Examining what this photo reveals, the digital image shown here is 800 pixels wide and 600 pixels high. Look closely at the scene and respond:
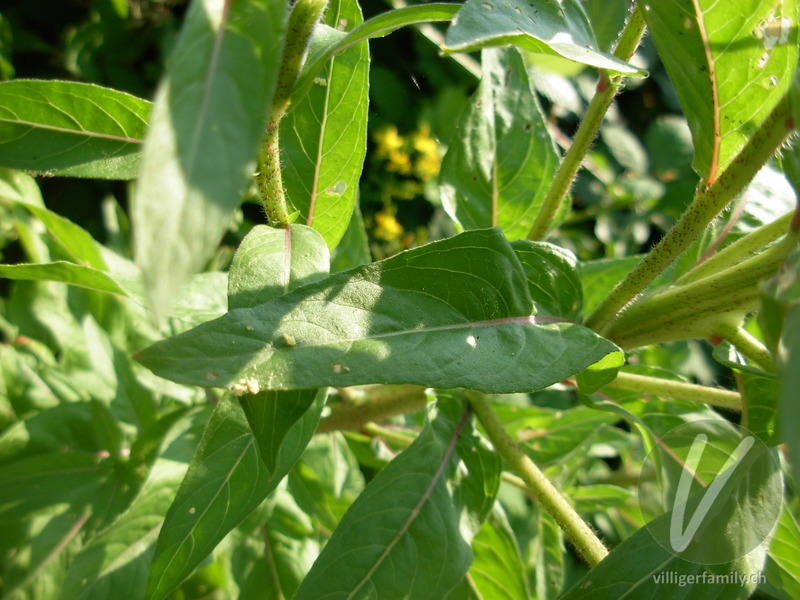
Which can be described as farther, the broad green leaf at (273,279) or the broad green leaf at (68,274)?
the broad green leaf at (68,274)

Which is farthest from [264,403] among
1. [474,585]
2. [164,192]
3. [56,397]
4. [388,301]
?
[56,397]

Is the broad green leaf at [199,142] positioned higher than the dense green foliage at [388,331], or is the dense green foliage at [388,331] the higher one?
the broad green leaf at [199,142]

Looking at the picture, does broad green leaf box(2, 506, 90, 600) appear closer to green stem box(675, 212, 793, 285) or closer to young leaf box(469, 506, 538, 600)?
young leaf box(469, 506, 538, 600)

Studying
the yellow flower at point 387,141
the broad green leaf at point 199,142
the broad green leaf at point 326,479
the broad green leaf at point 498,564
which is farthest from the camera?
the yellow flower at point 387,141

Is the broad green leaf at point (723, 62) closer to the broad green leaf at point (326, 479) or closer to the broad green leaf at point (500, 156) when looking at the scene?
the broad green leaf at point (500, 156)

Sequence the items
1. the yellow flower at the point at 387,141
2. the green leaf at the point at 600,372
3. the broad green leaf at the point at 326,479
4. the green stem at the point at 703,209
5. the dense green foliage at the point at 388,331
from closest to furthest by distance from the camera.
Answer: the dense green foliage at the point at 388,331 < the green stem at the point at 703,209 < the green leaf at the point at 600,372 < the broad green leaf at the point at 326,479 < the yellow flower at the point at 387,141

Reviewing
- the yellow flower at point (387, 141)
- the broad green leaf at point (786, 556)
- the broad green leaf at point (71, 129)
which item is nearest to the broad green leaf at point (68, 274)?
the broad green leaf at point (71, 129)

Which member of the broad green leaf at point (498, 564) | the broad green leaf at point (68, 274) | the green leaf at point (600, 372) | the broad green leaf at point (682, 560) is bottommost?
the broad green leaf at point (498, 564)

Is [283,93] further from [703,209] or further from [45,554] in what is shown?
[45,554]
